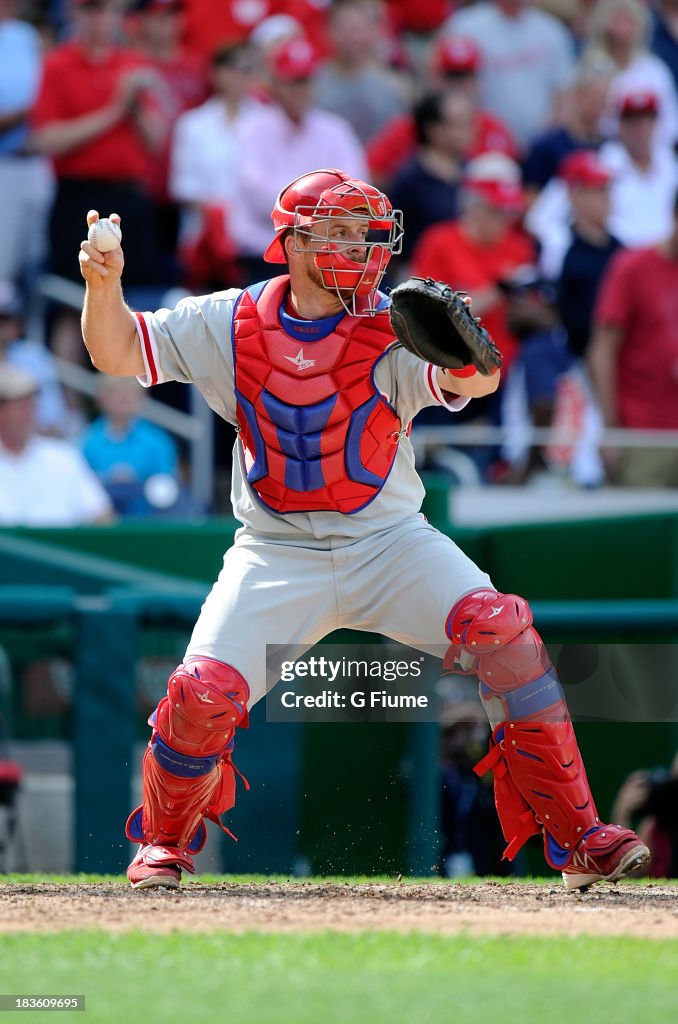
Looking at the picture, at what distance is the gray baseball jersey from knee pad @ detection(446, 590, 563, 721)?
Result: 63 mm

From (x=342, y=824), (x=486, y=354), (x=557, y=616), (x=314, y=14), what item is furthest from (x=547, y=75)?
(x=486, y=354)

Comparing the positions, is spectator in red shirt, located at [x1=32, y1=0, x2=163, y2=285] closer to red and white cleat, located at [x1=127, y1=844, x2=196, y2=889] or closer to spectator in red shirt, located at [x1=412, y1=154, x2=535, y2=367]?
spectator in red shirt, located at [x1=412, y1=154, x2=535, y2=367]

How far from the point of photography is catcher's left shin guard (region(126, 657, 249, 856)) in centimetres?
469

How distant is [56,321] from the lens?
10.6 meters

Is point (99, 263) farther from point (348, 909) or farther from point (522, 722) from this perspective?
point (348, 909)

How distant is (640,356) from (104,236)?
5548mm

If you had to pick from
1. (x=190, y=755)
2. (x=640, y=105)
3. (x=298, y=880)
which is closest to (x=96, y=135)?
(x=640, y=105)

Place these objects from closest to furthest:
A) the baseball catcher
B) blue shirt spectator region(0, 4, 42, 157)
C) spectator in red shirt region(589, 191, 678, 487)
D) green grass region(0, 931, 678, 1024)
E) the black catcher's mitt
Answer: green grass region(0, 931, 678, 1024) → the black catcher's mitt → the baseball catcher → spectator in red shirt region(589, 191, 678, 487) → blue shirt spectator region(0, 4, 42, 157)

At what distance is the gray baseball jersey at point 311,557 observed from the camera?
4.81 meters

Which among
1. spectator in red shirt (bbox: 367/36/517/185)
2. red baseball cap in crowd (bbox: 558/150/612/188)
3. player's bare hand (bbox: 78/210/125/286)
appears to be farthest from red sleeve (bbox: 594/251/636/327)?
player's bare hand (bbox: 78/210/125/286)

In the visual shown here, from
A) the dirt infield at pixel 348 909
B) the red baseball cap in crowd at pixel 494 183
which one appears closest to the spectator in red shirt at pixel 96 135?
the red baseball cap in crowd at pixel 494 183

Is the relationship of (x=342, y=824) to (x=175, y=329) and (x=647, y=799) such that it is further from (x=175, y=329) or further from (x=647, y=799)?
(x=175, y=329)

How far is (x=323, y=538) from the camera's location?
493cm

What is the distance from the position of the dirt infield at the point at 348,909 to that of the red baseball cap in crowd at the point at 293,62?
6305 mm
